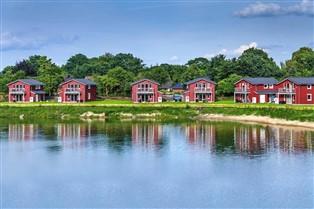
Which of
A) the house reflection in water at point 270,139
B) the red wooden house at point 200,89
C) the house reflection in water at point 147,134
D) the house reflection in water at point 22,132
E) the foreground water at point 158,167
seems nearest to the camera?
the foreground water at point 158,167

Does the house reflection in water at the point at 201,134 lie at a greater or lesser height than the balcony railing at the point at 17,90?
lesser

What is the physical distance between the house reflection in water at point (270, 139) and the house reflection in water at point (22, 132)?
20.0 meters

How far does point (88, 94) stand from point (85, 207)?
5682 centimetres

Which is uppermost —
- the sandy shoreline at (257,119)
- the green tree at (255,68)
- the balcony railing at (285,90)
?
the green tree at (255,68)

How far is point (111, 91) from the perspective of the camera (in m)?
90.7

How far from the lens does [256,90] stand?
7850cm

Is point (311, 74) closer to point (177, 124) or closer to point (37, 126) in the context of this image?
point (177, 124)

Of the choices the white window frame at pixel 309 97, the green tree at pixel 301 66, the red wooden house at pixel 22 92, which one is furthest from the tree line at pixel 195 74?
the white window frame at pixel 309 97

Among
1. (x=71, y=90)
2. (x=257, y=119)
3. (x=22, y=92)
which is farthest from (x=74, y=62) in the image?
(x=257, y=119)

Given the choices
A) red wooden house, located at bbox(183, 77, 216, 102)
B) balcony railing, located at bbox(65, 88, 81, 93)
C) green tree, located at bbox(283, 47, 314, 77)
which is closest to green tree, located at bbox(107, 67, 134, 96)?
balcony railing, located at bbox(65, 88, 81, 93)

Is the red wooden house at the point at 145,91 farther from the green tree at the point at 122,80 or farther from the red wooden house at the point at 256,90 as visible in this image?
the red wooden house at the point at 256,90

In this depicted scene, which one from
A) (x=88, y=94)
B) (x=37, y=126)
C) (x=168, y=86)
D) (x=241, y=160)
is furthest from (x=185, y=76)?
(x=241, y=160)

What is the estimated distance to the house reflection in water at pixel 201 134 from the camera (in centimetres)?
4892

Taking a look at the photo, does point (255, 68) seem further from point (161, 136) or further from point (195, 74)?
point (161, 136)
